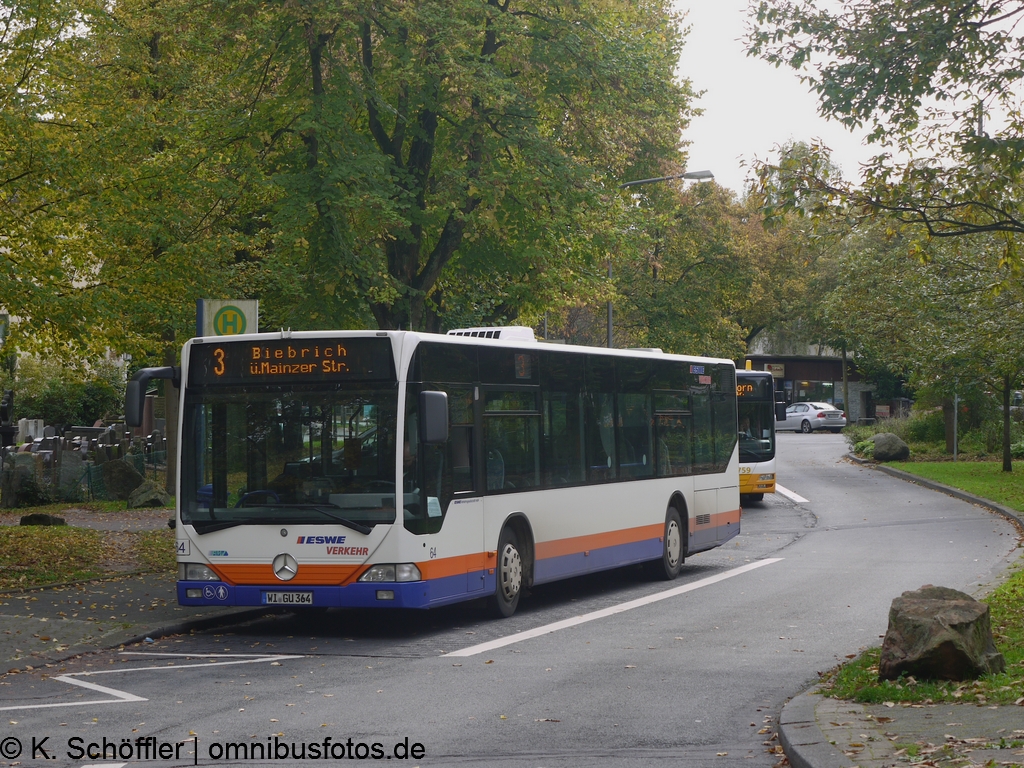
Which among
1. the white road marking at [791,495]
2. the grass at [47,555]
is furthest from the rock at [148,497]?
the white road marking at [791,495]

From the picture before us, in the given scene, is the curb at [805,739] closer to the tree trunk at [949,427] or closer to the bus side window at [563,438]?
the bus side window at [563,438]

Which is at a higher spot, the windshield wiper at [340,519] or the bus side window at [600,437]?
the bus side window at [600,437]

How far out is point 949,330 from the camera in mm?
33344

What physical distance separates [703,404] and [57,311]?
8882mm

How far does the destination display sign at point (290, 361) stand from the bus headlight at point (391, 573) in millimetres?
1683

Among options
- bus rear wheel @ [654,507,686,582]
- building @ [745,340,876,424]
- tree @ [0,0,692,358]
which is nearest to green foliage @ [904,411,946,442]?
tree @ [0,0,692,358]

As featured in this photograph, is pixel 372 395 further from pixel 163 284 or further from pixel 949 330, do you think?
pixel 949 330

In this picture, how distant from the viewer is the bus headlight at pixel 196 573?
12134 mm

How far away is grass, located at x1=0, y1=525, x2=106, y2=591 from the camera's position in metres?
16.1

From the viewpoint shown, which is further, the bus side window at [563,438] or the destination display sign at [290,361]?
the bus side window at [563,438]

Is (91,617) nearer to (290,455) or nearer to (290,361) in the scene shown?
(290,455)

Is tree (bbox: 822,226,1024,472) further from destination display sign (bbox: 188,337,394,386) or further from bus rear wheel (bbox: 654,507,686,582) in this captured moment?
destination display sign (bbox: 188,337,394,386)

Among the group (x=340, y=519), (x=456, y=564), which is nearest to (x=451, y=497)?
(x=456, y=564)

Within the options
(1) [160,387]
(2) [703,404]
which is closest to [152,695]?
(2) [703,404]
